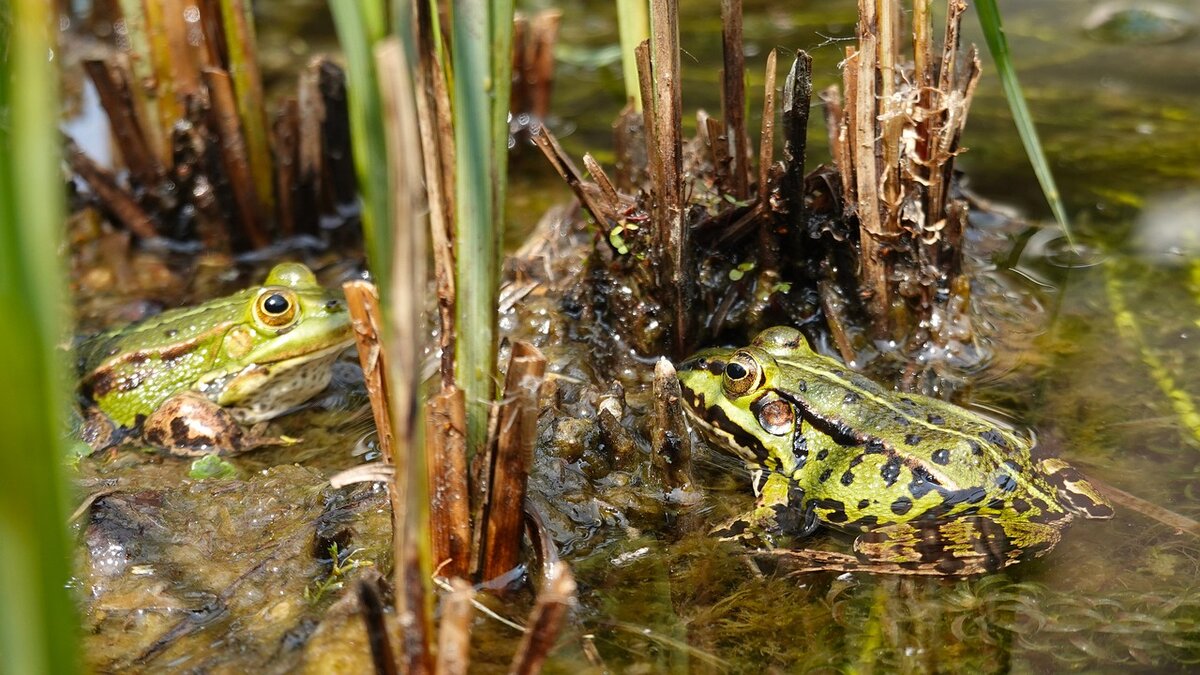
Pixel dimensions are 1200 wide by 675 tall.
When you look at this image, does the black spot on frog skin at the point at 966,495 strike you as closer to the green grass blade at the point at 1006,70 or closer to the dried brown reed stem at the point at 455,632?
the green grass blade at the point at 1006,70

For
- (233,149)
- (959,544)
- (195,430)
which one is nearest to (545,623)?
(959,544)

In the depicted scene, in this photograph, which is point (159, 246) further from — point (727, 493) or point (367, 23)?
point (367, 23)

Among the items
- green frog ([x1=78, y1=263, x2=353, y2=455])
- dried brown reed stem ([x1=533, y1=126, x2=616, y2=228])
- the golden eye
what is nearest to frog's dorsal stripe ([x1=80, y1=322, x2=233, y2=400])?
green frog ([x1=78, y1=263, x2=353, y2=455])

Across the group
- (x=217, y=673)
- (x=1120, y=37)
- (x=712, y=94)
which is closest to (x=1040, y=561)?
(x=217, y=673)

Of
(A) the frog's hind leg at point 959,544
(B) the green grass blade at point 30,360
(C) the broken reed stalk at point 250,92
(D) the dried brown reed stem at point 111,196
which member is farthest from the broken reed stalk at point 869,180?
(D) the dried brown reed stem at point 111,196

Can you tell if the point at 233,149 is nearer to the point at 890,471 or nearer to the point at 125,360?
the point at 125,360

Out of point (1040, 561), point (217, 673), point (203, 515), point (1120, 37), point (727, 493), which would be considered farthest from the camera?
point (1120, 37)
